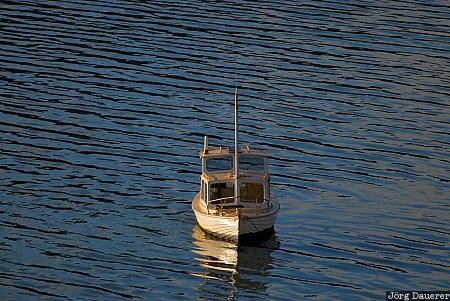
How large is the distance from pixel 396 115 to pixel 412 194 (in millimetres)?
13003

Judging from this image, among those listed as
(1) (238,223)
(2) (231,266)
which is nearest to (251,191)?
(1) (238,223)

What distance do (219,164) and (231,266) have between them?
6.33 metres

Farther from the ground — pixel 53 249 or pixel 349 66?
pixel 349 66

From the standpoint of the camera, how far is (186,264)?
1946 inches

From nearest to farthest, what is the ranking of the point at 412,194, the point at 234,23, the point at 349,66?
1. the point at 412,194
2. the point at 349,66
3. the point at 234,23

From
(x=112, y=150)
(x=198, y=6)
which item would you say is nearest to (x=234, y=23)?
(x=198, y=6)

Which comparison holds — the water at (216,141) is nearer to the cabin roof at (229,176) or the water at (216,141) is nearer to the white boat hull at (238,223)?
the white boat hull at (238,223)

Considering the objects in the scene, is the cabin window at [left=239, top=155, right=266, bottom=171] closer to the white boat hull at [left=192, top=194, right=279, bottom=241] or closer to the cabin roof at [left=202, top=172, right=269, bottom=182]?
the cabin roof at [left=202, top=172, right=269, bottom=182]

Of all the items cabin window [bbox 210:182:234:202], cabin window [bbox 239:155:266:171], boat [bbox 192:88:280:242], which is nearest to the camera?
boat [bbox 192:88:280:242]

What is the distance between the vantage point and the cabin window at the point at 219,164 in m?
54.2

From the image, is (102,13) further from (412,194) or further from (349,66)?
(412,194)

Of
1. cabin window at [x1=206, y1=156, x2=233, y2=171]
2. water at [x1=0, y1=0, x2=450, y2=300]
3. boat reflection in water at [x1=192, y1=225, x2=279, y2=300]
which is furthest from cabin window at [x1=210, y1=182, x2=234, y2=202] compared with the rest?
water at [x1=0, y1=0, x2=450, y2=300]

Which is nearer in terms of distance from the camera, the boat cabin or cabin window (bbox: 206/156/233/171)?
the boat cabin

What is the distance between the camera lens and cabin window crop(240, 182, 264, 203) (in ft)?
174
